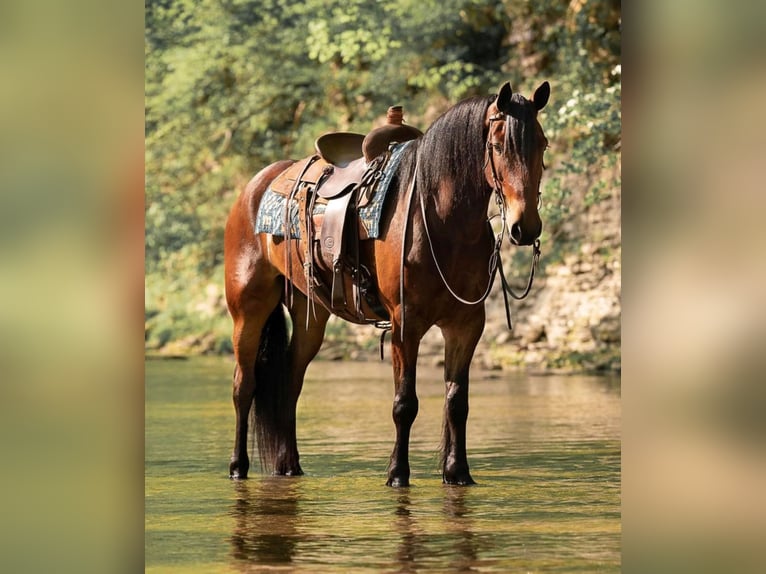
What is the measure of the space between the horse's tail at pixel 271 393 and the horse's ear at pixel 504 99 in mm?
2384

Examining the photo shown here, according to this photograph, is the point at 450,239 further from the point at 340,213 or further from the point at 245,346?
the point at 245,346

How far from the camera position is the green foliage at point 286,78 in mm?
19047

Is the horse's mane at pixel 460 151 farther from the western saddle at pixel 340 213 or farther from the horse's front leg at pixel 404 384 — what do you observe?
the horse's front leg at pixel 404 384

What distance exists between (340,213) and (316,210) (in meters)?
0.33

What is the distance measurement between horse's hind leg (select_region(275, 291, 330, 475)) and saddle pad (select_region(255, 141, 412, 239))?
53 centimetres

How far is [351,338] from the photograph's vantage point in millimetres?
20766

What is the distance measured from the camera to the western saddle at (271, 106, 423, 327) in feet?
24.8

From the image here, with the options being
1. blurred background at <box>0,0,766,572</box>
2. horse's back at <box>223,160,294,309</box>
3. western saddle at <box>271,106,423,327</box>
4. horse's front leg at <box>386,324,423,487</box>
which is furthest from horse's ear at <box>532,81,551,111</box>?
blurred background at <box>0,0,766,572</box>

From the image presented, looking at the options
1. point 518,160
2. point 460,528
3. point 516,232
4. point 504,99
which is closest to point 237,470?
point 460,528

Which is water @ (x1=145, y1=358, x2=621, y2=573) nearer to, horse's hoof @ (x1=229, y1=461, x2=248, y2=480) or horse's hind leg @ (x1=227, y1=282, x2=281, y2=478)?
horse's hoof @ (x1=229, y1=461, x2=248, y2=480)
